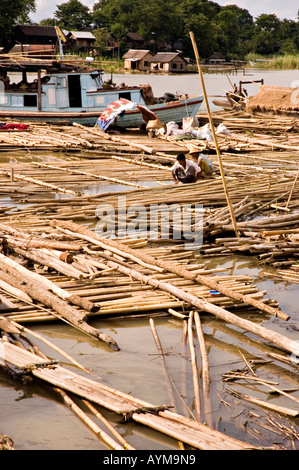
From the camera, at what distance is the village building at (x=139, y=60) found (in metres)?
56.8

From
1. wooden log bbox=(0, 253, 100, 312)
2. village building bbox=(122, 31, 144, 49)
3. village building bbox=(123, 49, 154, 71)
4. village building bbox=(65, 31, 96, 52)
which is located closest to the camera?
wooden log bbox=(0, 253, 100, 312)

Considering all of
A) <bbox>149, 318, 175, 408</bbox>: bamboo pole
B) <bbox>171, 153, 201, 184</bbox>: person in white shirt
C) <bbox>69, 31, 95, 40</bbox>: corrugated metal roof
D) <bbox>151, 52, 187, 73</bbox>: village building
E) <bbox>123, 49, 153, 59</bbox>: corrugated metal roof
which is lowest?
<bbox>149, 318, 175, 408</bbox>: bamboo pole

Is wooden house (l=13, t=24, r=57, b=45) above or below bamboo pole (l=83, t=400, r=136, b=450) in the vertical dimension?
above

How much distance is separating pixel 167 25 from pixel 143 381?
7277cm

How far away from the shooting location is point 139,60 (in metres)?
57.5

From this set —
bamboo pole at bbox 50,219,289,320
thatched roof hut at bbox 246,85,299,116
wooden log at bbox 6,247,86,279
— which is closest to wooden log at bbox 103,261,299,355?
bamboo pole at bbox 50,219,289,320

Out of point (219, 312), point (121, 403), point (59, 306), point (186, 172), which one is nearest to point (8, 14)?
point (186, 172)

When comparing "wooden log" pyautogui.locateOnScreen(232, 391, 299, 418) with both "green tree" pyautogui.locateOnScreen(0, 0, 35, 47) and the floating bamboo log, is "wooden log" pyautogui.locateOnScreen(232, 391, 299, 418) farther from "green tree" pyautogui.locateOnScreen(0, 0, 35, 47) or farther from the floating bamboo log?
"green tree" pyautogui.locateOnScreen(0, 0, 35, 47)

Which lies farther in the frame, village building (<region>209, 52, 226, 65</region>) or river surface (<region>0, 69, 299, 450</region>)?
village building (<region>209, 52, 226, 65</region>)

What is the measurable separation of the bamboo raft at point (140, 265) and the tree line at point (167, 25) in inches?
2103

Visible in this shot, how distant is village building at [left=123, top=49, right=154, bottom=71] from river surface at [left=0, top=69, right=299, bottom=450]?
53.1 metres

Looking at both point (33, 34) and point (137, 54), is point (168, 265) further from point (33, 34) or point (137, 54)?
point (33, 34)

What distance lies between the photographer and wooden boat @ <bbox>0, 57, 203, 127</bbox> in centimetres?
1861

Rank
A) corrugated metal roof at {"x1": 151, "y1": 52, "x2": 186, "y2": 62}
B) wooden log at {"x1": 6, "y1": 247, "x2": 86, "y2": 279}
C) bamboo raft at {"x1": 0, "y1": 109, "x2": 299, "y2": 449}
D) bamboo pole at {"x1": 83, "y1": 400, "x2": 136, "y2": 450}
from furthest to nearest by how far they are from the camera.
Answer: corrugated metal roof at {"x1": 151, "y1": 52, "x2": 186, "y2": 62} < wooden log at {"x1": 6, "y1": 247, "x2": 86, "y2": 279} < bamboo raft at {"x1": 0, "y1": 109, "x2": 299, "y2": 449} < bamboo pole at {"x1": 83, "y1": 400, "x2": 136, "y2": 450}
